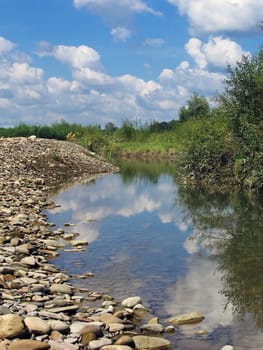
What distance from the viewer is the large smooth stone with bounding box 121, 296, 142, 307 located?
6868mm

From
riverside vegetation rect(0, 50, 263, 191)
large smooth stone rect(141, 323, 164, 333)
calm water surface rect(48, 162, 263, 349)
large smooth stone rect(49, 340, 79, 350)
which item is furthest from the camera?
riverside vegetation rect(0, 50, 263, 191)

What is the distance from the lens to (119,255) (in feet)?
33.5

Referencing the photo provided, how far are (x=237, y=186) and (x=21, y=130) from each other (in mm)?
28982

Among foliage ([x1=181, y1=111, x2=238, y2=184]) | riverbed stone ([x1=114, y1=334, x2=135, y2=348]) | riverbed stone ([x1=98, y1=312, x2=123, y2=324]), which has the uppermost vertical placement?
foliage ([x1=181, y1=111, x2=238, y2=184])

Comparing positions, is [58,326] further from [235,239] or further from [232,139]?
[232,139]

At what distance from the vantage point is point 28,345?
5.21 meters

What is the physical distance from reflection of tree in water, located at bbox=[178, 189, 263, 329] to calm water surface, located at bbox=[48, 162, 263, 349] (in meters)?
0.01

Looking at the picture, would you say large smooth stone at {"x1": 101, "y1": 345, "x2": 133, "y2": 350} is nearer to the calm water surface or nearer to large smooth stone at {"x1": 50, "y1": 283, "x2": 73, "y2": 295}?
the calm water surface

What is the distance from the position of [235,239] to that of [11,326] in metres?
7.30

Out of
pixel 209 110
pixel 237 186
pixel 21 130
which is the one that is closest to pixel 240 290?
pixel 237 186

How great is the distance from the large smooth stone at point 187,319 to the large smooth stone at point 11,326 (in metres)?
1.90

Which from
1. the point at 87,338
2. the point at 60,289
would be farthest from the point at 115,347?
the point at 60,289

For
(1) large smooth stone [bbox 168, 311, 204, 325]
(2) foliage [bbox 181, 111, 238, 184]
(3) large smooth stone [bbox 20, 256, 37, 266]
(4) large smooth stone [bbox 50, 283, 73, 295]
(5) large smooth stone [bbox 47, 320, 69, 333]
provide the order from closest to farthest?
(5) large smooth stone [bbox 47, 320, 69, 333] < (1) large smooth stone [bbox 168, 311, 204, 325] < (4) large smooth stone [bbox 50, 283, 73, 295] < (3) large smooth stone [bbox 20, 256, 37, 266] < (2) foliage [bbox 181, 111, 238, 184]

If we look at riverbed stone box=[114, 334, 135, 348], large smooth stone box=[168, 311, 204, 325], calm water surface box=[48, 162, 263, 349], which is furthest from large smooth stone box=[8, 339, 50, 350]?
large smooth stone box=[168, 311, 204, 325]
